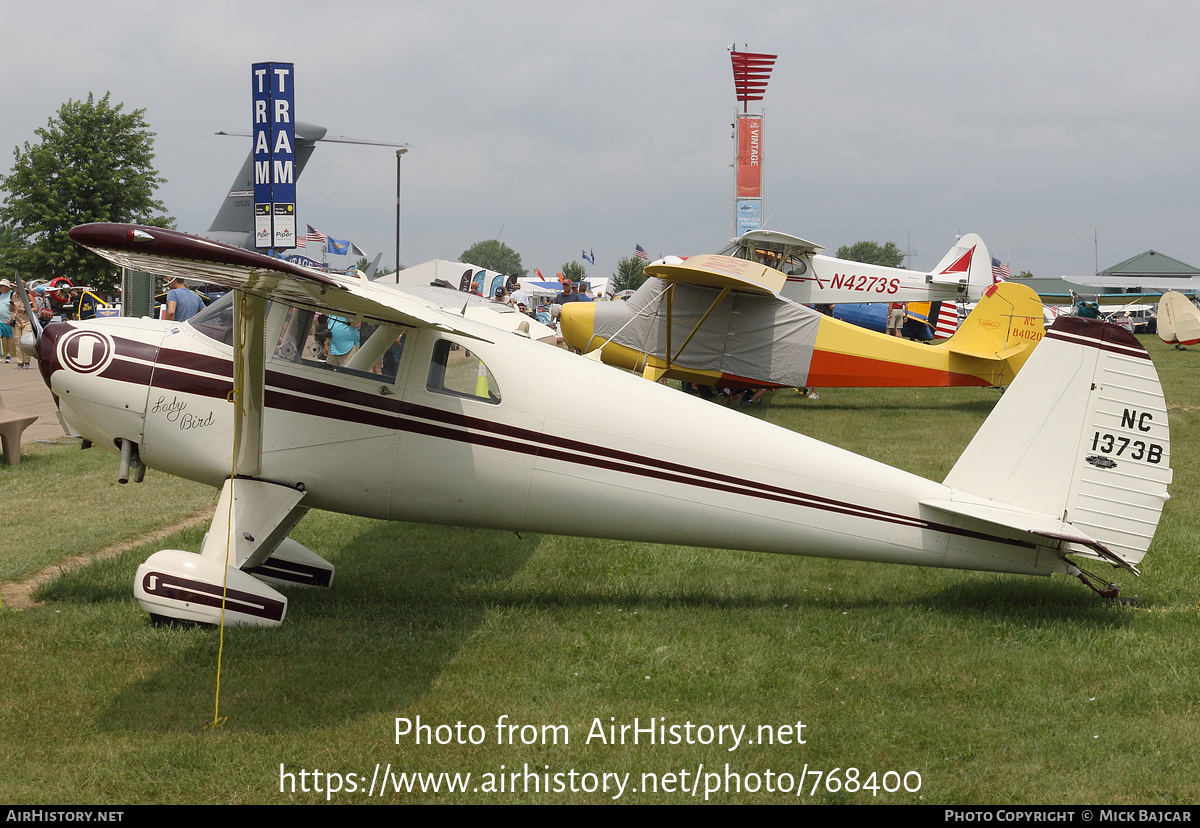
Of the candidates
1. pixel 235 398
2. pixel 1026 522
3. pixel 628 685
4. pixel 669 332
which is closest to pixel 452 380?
pixel 235 398

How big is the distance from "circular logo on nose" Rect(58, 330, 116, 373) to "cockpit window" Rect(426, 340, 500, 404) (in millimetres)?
2051

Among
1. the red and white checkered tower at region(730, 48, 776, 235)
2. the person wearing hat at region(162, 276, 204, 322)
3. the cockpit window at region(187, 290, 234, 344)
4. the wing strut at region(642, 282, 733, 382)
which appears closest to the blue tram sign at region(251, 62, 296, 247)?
the person wearing hat at region(162, 276, 204, 322)

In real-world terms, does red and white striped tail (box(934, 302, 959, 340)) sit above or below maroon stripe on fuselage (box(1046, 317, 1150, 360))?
below

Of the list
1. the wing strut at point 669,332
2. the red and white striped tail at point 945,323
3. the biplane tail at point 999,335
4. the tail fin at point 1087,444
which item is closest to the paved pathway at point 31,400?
the wing strut at point 669,332

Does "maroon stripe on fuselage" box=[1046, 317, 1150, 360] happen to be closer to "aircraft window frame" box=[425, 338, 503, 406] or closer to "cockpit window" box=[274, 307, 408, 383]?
"aircraft window frame" box=[425, 338, 503, 406]

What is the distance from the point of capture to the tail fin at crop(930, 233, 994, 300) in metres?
22.2

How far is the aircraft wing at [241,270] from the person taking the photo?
162 inches

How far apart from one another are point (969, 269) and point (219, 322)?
20.7 m

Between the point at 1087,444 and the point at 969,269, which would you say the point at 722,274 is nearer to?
the point at 1087,444

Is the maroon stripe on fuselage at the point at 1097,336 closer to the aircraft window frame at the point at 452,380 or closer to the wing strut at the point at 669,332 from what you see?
the aircraft window frame at the point at 452,380

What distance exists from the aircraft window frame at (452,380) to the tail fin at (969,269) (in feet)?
60.5
